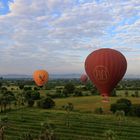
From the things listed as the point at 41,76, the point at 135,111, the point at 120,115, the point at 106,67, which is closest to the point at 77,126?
the point at 120,115

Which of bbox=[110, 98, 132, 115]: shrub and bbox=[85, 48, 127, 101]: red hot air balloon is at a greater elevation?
bbox=[85, 48, 127, 101]: red hot air balloon

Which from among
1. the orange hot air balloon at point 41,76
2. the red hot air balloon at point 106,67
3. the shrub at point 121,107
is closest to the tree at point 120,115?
the shrub at point 121,107

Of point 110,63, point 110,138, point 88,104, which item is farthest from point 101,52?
point 88,104

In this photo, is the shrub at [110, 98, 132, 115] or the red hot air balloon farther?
the shrub at [110, 98, 132, 115]

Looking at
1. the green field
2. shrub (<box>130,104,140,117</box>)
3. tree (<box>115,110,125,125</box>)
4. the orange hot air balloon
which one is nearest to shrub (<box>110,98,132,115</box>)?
shrub (<box>130,104,140,117</box>)

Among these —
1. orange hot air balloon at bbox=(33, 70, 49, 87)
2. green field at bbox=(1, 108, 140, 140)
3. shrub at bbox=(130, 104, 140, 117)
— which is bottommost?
green field at bbox=(1, 108, 140, 140)

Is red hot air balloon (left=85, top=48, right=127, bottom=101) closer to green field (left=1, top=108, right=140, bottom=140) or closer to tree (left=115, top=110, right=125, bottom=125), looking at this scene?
green field (left=1, top=108, right=140, bottom=140)
